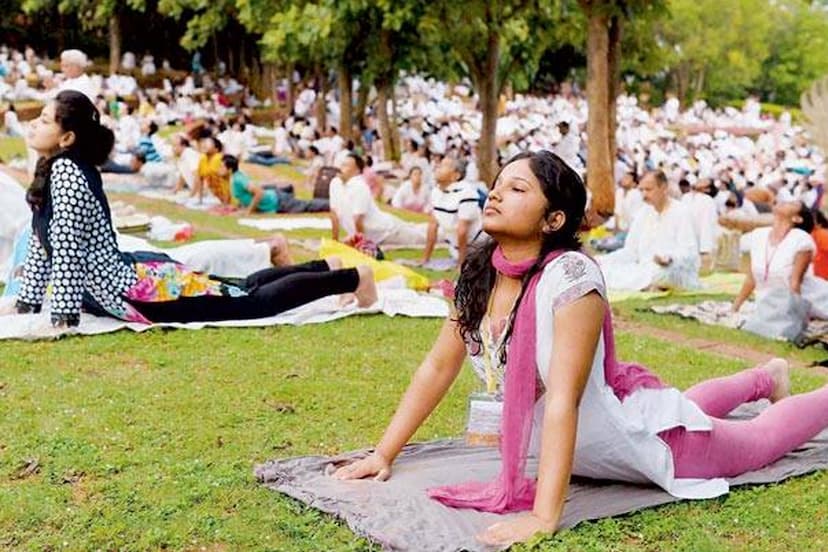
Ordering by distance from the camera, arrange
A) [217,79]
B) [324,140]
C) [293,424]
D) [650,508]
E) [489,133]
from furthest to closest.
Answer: [217,79]
[324,140]
[489,133]
[293,424]
[650,508]

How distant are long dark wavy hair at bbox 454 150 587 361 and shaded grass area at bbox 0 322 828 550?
0.75 metres

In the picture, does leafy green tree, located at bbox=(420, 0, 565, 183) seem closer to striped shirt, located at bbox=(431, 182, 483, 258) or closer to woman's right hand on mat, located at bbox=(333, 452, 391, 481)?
striped shirt, located at bbox=(431, 182, 483, 258)

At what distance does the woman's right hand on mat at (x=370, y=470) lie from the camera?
398cm

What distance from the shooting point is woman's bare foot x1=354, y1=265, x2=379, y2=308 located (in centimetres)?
766

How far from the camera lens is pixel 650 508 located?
382 centimetres

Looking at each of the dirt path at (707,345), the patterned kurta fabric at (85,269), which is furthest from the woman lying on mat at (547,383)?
Answer: the dirt path at (707,345)

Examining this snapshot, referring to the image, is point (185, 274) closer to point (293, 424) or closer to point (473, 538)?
point (293, 424)

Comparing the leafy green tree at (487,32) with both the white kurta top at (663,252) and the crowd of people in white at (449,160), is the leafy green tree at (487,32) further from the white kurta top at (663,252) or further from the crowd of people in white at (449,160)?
the white kurta top at (663,252)

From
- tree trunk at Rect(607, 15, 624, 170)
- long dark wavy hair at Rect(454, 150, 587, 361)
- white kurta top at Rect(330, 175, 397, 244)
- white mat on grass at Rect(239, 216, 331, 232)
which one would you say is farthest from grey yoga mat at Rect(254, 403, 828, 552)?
tree trunk at Rect(607, 15, 624, 170)

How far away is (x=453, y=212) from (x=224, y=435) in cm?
644

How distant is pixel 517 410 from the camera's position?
3609mm

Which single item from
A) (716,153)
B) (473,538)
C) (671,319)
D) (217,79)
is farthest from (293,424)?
(716,153)

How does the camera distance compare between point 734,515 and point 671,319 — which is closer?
point 734,515

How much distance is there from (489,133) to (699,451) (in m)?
14.3
